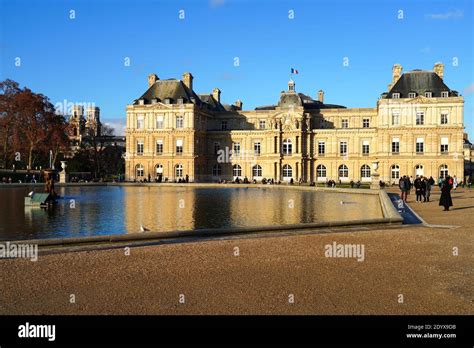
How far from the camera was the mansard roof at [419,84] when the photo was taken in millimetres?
65250

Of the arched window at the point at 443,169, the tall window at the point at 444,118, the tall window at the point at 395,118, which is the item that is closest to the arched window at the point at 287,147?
the tall window at the point at 395,118

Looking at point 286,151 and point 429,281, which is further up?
point 286,151

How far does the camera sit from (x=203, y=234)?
45.6ft

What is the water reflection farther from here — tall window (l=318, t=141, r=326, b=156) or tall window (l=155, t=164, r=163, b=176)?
tall window (l=318, t=141, r=326, b=156)

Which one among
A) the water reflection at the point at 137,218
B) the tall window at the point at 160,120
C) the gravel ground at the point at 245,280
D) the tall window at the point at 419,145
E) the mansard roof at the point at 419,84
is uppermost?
the mansard roof at the point at 419,84

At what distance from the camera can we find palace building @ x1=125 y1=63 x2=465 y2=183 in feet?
212

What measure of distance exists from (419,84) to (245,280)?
6365 cm

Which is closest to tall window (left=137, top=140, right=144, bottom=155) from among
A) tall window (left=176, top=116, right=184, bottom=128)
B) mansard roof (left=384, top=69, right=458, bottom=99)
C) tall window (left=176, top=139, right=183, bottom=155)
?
tall window (left=176, top=139, right=183, bottom=155)

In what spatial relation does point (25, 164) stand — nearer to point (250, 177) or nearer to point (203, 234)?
point (250, 177)

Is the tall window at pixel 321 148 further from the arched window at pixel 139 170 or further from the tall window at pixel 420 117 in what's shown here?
the arched window at pixel 139 170

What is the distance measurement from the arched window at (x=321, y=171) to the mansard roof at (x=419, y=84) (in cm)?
1349
